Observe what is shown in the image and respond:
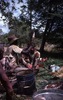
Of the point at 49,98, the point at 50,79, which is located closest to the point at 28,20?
the point at 50,79

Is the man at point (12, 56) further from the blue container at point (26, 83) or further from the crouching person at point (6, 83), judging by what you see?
the crouching person at point (6, 83)

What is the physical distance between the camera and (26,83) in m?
7.24

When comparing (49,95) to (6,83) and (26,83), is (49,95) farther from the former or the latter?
(26,83)

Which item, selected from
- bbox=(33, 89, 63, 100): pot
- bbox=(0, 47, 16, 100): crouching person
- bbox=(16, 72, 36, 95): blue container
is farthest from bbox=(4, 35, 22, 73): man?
bbox=(0, 47, 16, 100): crouching person

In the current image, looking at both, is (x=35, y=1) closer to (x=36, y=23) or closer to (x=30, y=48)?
(x=36, y=23)

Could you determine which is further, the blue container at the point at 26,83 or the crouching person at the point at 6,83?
the blue container at the point at 26,83

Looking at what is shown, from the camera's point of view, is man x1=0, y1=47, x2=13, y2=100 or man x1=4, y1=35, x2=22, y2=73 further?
man x1=4, y1=35, x2=22, y2=73

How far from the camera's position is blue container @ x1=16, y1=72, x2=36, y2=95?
7160 millimetres

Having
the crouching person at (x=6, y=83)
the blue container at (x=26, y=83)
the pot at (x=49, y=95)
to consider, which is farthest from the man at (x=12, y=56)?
the crouching person at (x=6, y=83)

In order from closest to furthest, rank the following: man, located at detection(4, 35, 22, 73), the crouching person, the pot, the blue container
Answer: the crouching person → the pot → the blue container → man, located at detection(4, 35, 22, 73)

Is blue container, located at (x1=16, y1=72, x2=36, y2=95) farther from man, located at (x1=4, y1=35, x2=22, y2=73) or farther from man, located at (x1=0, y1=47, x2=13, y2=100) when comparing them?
man, located at (x1=0, y1=47, x2=13, y2=100)

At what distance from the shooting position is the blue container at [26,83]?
7160 millimetres

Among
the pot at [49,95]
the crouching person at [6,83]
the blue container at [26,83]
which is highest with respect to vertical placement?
the crouching person at [6,83]

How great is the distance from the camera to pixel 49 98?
4.20 meters
